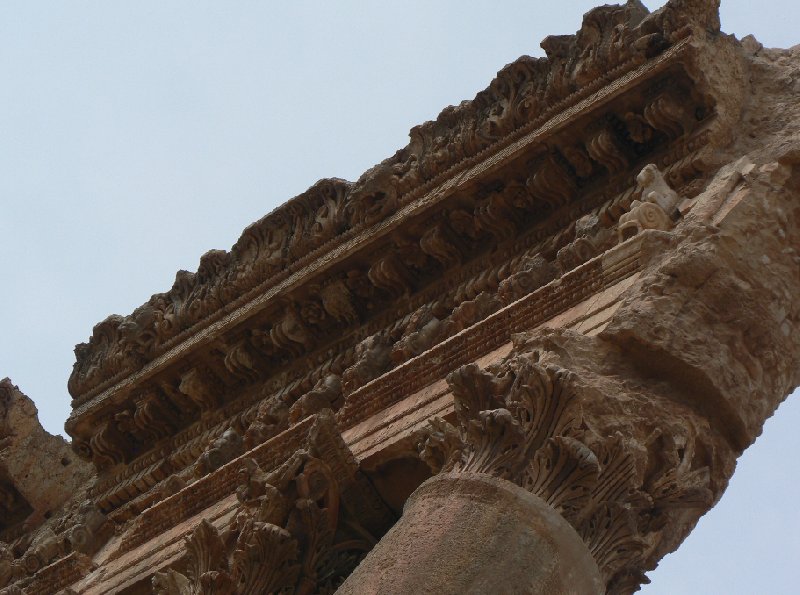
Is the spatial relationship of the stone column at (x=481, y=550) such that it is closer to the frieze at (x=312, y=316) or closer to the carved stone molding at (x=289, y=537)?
the carved stone molding at (x=289, y=537)

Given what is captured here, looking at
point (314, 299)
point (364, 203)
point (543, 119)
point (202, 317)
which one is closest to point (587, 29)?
point (543, 119)

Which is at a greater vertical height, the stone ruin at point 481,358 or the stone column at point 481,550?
the stone ruin at point 481,358

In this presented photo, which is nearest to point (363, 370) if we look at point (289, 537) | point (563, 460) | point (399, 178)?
point (399, 178)

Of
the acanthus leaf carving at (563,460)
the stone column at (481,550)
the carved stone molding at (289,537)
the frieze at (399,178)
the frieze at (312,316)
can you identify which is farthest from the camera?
the frieze at (312,316)

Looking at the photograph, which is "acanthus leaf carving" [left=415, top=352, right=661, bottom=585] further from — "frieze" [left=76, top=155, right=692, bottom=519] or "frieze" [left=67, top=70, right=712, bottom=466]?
"frieze" [left=67, top=70, right=712, bottom=466]

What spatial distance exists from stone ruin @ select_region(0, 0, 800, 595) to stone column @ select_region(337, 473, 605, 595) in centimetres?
1

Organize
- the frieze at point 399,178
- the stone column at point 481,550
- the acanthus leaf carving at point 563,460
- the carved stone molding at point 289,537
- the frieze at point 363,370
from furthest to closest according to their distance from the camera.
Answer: the frieze at point 399,178
the frieze at point 363,370
the carved stone molding at point 289,537
the acanthus leaf carving at point 563,460
the stone column at point 481,550

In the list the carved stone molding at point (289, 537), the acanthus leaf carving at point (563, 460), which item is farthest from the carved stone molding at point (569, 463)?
the carved stone molding at point (289, 537)

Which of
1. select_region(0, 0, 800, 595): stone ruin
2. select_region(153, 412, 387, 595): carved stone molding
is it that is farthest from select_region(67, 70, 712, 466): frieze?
select_region(153, 412, 387, 595): carved stone molding

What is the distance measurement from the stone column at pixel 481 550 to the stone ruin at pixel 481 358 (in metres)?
0.01

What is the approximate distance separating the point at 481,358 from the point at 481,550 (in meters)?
1.86

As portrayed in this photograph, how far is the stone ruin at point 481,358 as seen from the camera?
5.34 meters

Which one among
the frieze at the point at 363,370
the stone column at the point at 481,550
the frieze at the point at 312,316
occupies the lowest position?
the stone column at the point at 481,550

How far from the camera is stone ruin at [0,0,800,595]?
534 cm
